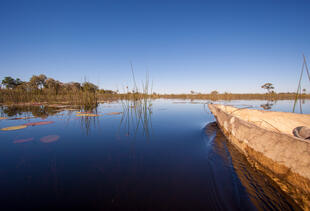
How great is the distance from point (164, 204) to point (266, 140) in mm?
1252

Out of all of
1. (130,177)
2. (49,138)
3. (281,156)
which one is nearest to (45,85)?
(49,138)

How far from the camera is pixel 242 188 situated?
1.20 meters

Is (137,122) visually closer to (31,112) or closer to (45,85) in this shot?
(31,112)

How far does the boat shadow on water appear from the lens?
100 cm

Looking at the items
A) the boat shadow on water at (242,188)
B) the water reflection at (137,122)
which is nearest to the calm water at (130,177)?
the boat shadow on water at (242,188)

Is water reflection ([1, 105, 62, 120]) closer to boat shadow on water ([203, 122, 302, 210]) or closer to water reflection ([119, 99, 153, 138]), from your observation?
water reflection ([119, 99, 153, 138])

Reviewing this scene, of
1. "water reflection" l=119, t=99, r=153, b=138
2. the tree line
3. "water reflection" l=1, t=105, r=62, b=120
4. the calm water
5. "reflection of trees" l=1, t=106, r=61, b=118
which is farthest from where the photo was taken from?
the tree line

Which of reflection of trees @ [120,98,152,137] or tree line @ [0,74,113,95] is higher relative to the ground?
tree line @ [0,74,113,95]

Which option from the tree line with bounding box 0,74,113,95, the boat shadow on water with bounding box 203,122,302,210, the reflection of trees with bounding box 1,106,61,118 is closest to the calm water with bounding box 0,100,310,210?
the boat shadow on water with bounding box 203,122,302,210

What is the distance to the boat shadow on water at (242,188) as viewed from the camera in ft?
3.28

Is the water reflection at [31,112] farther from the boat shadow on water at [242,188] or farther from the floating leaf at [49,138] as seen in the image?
the boat shadow on water at [242,188]

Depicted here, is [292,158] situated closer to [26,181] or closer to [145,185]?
[145,185]

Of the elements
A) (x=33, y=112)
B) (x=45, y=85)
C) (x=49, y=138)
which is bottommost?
(x=49, y=138)

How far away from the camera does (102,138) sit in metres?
2.51
